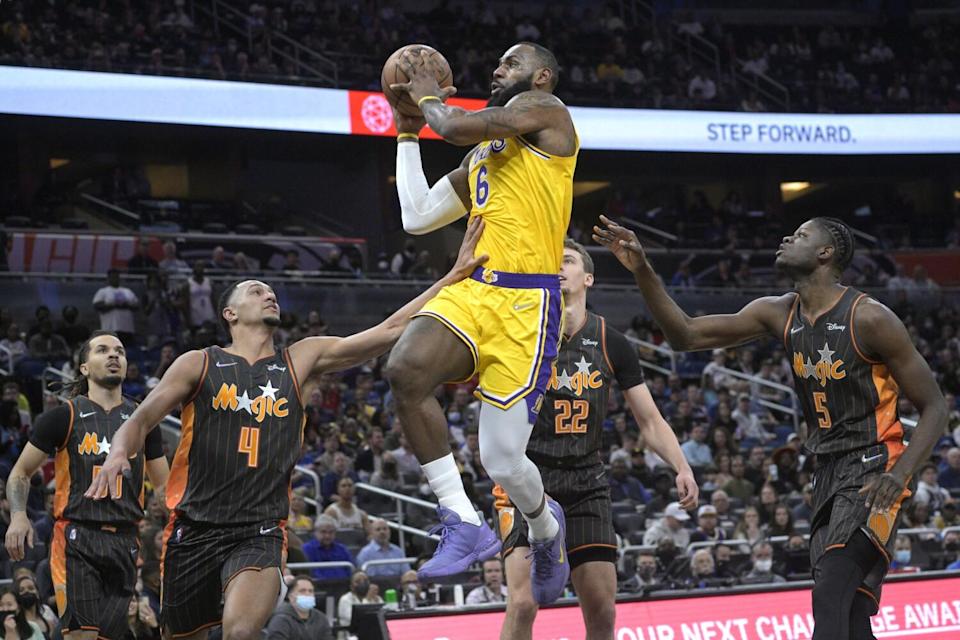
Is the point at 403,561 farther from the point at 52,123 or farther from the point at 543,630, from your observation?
the point at 52,123

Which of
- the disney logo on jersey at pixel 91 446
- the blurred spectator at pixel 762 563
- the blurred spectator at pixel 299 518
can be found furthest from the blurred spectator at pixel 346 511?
the disney logo on jersey at pixel 91 446

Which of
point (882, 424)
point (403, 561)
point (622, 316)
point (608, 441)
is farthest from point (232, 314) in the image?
point (622, 316)

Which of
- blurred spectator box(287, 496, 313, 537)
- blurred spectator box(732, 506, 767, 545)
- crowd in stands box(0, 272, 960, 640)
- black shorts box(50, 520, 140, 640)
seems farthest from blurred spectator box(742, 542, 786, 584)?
black shorts box(50, 520, 140, 640)

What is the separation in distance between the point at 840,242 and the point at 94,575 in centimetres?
479

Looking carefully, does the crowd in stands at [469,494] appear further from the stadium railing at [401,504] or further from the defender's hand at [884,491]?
the defender's hand at [884,491]

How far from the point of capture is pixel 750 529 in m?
14.2

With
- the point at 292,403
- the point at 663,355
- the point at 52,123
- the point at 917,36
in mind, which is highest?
the point at 917,36

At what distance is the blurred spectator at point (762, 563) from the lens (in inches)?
519

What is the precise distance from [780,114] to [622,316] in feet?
20.8

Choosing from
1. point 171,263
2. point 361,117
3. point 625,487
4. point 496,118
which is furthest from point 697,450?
point 496,118

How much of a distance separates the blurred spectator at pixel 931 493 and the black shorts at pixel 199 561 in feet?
36.3

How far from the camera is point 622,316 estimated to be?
24484 mm

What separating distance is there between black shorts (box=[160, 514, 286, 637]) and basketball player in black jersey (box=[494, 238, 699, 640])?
1272 mm

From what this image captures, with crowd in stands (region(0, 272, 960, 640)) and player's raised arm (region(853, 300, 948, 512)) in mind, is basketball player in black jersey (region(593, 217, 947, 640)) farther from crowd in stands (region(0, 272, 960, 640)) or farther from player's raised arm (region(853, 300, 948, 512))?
crowd in stands (region(0, 272, 960, 640))
